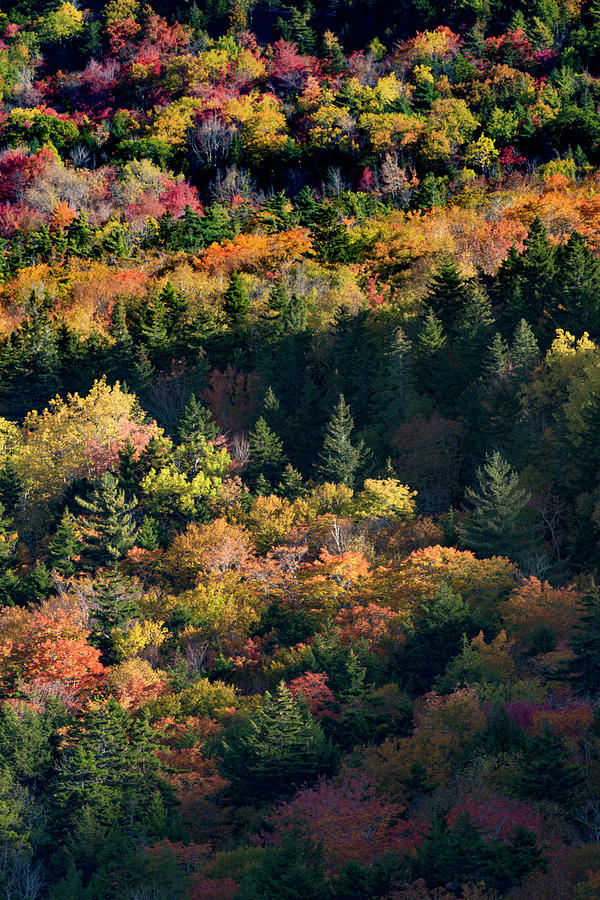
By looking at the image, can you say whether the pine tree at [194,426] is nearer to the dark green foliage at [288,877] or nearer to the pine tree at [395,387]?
the pine tree at [395,387]

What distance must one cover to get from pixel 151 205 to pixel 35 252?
13301mm

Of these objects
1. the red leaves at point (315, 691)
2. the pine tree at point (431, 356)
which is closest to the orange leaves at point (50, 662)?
the red leaves at point (315, 691)

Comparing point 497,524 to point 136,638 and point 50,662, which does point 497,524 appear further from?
point 50,662

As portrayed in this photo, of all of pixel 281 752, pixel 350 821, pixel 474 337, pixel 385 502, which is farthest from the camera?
pixel 474 337

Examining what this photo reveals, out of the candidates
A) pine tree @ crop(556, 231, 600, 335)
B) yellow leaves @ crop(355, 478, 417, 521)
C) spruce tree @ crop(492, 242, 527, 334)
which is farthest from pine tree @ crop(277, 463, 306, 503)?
pine tree @ crop(556, 231, 600, 335)

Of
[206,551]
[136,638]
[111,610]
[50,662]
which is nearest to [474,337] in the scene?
[206,551]

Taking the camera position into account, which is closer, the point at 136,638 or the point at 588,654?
the point at 588,654

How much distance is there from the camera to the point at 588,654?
211ft

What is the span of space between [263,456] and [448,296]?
58.7ft

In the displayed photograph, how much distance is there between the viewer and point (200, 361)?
106 metres

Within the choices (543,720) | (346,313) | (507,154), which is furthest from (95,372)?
(543,720)

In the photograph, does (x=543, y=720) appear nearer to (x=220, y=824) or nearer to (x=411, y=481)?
(x=220, y=824)

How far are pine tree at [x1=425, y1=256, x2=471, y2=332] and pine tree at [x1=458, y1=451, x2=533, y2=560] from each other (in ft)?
73.6

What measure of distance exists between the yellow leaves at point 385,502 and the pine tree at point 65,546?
1923 cm
